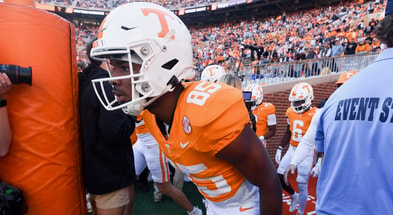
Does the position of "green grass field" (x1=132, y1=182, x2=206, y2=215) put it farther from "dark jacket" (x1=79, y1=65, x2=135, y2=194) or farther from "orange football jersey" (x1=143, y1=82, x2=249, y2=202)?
"orange football jersey" (x1=143, y1=82, x2=249, y2=202)

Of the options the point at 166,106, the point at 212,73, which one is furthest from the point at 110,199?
the point at 212,73

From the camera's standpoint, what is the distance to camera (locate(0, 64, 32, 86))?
134 centimetres

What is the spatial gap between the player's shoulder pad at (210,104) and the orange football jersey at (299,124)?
345 cm

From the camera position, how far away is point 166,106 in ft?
4.81

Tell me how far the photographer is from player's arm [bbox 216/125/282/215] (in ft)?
3.89

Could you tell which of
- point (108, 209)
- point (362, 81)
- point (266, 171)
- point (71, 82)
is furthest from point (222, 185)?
point (71, 82)

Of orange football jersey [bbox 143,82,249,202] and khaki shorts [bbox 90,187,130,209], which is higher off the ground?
orange football jersey [bbox 143,82,249,202]

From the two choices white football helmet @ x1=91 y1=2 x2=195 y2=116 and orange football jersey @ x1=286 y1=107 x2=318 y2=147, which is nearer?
white football helmet @ x1=91 y1=2 x2=195 y2=116

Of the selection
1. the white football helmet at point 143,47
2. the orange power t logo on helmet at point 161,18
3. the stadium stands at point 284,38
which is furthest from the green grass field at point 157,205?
the orange power t logo on helmet at point 161,18

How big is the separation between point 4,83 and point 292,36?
2078cm

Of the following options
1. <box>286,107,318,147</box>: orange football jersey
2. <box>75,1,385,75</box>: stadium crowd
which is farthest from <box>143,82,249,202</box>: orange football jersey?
<box>75,1,385,75</box>: stadium crowd

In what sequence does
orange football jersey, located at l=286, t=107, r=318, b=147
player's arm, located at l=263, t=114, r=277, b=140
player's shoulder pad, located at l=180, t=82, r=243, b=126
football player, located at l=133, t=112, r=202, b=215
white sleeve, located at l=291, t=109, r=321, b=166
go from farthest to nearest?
player's arm, located at l=263, t=114, r=277, b=140, orange football jersey, located at l=286, t=107, r=318, b=147, football player, located at l=133, t=112, r=202, b=215, white sleeve, located at l=291, t=109, r=321, b=166, player's shoulder pad, located at l=180, t=82, r=243, b=126

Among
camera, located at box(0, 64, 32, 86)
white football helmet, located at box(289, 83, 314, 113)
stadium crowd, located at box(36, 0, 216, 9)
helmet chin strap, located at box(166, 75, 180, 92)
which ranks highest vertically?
stadium crowd, located at box(36, 0, 216, 9)

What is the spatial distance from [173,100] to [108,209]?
44.8 inches
